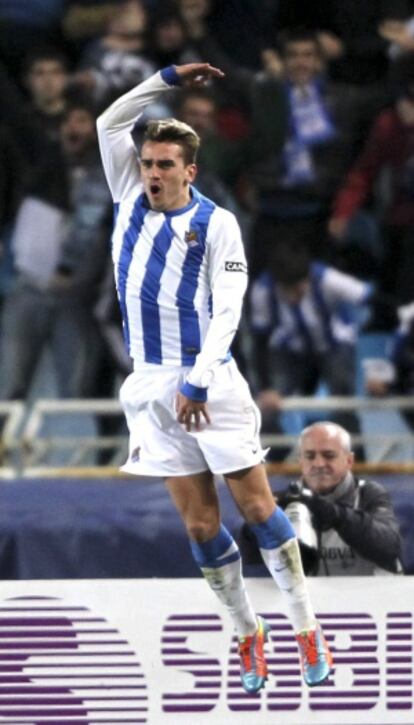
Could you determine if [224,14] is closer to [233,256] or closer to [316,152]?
[316,152]

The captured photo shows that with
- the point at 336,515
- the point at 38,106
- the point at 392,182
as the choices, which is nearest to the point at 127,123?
the point at 336,515

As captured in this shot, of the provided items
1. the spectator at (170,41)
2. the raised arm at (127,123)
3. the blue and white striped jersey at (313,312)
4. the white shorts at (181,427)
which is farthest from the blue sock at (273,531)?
the spectator at (170,41)

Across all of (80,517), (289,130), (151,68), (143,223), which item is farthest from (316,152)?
(143,223)

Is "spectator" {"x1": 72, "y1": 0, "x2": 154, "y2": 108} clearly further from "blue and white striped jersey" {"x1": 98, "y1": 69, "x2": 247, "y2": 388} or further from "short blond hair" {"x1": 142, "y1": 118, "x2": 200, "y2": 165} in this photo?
"short blond hair" {"x1": 142, "y1": 118, "x2": 200, "y2": 165}

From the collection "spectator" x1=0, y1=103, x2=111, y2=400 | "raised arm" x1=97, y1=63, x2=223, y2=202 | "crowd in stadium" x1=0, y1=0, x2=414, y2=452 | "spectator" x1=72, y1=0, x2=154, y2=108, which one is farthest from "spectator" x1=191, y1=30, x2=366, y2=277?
"raised arm" x1=97, y1=63, x2=223, y2=202

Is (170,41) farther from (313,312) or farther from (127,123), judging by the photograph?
(127,123)

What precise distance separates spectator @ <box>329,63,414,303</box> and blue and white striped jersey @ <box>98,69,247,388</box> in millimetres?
3713

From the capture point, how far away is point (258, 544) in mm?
7230

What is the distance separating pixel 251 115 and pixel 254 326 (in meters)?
1.33

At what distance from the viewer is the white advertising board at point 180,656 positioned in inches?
277

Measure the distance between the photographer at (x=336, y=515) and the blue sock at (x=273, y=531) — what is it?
0.46 metres

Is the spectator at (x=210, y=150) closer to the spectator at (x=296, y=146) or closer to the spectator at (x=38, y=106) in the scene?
the spectator at (x=296, y=146)

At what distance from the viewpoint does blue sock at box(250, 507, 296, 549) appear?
6.78m

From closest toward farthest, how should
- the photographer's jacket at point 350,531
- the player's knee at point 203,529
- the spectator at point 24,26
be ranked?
the player's knee at point 203,529 → the photographer's jacket at point 350,531 → the spectator at point 24,26
